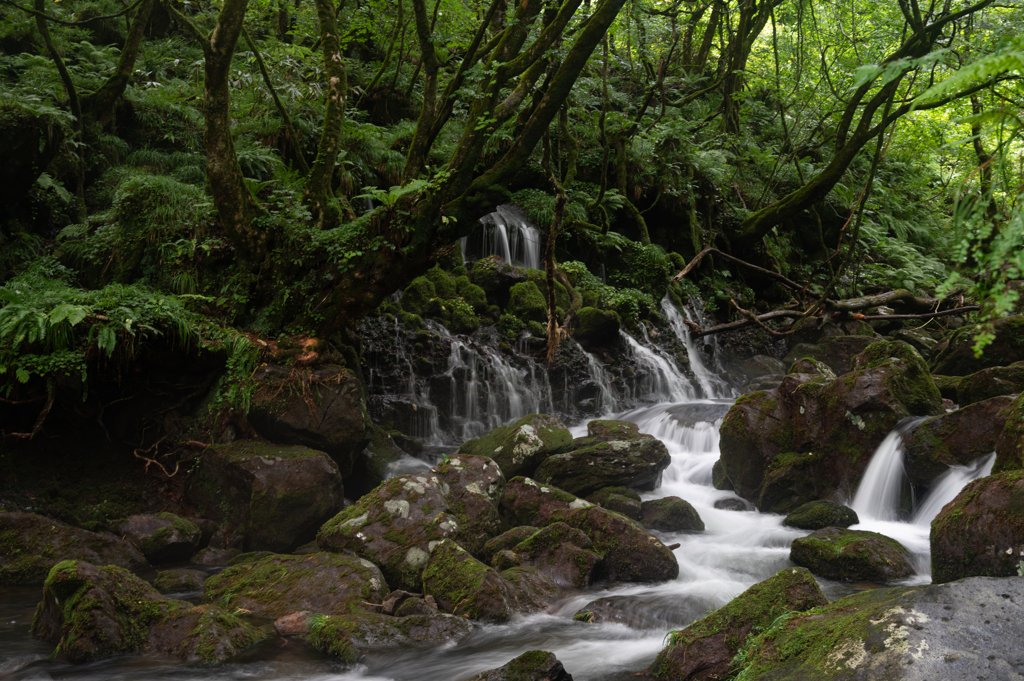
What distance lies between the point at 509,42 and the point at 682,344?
353 inches

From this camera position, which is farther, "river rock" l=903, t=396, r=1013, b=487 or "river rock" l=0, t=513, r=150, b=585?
"river rock" l=903, t=396, r=1013, b=487

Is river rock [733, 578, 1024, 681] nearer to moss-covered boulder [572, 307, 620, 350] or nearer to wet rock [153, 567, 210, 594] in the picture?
wet rock [153, 567, 210, 594]

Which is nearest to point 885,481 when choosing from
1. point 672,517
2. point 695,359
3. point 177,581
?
point 672,517

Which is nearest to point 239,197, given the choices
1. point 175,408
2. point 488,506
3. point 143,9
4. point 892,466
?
point 175,408

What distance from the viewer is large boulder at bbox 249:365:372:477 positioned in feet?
25.1

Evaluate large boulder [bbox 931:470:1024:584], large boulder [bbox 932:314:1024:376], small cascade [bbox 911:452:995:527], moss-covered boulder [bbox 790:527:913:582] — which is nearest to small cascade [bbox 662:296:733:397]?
large boulder [bbox 932:314:1024:376]

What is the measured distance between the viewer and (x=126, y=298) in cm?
697

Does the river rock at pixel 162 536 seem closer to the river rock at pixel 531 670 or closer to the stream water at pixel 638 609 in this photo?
the stream water at pixel 638 609

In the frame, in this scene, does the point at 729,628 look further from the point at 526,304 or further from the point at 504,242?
the point at 504,242

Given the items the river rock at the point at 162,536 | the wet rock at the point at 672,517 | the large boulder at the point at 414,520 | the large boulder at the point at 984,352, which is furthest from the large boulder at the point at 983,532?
the river rock at the point at 162,536

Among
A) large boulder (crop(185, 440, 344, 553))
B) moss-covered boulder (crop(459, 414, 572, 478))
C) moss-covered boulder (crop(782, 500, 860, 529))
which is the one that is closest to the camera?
large boulder (crop(185, 440, 344, 553))

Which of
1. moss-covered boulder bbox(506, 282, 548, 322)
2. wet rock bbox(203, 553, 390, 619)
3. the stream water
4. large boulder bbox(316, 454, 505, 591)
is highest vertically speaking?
moss-covered boulder bbox(506, 282, 548, 322)

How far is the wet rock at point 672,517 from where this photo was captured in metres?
7.59

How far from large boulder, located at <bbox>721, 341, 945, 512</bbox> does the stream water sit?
24 centimetres
